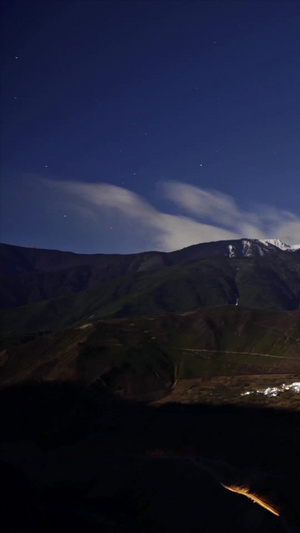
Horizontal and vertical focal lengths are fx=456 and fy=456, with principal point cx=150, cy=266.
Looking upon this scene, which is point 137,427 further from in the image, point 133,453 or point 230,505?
point 230,505

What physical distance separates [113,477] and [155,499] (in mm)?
21291

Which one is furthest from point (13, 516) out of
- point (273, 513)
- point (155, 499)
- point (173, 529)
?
point (273, 513)

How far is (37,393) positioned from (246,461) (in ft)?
347

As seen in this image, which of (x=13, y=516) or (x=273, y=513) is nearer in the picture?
(x=13, y=516)

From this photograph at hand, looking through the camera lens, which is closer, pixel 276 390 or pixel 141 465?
pixel 141 465

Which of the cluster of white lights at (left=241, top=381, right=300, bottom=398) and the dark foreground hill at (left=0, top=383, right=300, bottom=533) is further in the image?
the cluster of white lights at (left=241, top=381, right=300, bottom=398)

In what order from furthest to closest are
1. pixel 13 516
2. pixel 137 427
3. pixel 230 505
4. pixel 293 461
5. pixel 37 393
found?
pixel 37 393, pixel 137 427, pixel 293 461, pixel 230 505, pixel 13 516

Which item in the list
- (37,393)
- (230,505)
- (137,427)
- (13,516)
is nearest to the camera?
(13,516)

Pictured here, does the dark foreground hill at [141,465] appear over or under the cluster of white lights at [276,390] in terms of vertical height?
under

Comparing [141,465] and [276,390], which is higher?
[276,390]

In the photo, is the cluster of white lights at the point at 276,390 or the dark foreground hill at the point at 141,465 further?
the cluster of white lights at the point at 276,390

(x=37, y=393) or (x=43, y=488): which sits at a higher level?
(x=37, y=393)

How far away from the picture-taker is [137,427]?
160m

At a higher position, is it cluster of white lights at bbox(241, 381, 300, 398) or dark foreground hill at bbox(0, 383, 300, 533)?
cluster of white lights at bbox(241, 381, 300, 398)
